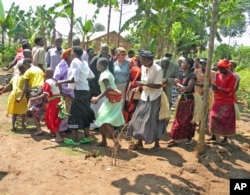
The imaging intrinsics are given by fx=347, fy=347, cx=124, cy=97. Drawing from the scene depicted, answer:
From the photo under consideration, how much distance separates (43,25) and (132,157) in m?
16.1

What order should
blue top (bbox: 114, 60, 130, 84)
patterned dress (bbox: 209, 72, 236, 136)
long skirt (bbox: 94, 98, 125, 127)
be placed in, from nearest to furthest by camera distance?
long skirt (bbox: 94, 98, 125, 127)
patterned dress (bbox: 209, 72, 236, 136)
blue top (bbox: 114, 60, 130, 84)

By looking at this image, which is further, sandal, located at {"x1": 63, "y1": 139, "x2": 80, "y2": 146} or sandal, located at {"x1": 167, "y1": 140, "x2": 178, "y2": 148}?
sandal, located at {"x1": 167, "y1": 140, "x2": 178, "y2": 148}

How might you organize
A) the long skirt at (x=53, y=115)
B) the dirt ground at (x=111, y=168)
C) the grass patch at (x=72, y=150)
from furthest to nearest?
the long skirt at (x=53, y=115) → the grass patch at (x=72, y=150) → the dirt ground at (x=111, y=168)

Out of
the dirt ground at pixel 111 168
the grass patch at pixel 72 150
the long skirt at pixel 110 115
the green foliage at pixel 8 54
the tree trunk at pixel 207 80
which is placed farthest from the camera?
the green foliage at pixel 8 54

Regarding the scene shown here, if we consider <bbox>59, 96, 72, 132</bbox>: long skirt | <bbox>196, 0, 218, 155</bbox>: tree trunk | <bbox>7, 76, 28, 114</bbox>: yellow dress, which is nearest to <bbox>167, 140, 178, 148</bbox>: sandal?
<bbox>196, 0, 218, 155</bbox>: tree trunk

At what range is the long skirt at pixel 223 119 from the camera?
6.09 m

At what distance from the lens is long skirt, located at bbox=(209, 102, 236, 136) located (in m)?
6.09

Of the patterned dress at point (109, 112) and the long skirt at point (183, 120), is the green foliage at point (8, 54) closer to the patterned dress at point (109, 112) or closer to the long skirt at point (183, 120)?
the patterned dress at point (109, 112)

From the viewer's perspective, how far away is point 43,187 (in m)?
4.16

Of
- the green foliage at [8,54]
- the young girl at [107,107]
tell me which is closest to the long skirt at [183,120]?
the young girl at [107,107]

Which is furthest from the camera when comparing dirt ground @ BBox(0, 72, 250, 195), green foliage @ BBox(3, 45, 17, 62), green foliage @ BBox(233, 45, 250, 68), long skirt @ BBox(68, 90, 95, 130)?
green foliage @ BBox(233, 45, 250, 68)

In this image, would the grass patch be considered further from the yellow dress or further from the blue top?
the blue top

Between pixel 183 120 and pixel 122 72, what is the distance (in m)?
1.46

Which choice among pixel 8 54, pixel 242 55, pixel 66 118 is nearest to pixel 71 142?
pixel 66 118
